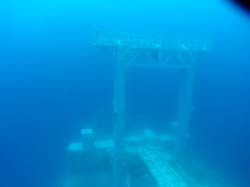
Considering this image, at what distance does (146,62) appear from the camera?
11.4 meters

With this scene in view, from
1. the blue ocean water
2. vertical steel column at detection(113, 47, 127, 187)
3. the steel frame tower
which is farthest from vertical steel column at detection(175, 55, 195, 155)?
the blue ocean water

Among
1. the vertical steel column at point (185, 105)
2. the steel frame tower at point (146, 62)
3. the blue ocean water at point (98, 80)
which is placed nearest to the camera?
the steel frame tower at point (146, 62)

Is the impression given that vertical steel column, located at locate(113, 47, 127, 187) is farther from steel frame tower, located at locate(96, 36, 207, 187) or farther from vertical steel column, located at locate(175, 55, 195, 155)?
vertical steel column, located at locate(175, 55, 195, 155)

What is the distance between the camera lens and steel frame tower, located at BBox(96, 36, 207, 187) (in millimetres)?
10133

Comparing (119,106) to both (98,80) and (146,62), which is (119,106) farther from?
(98,80)

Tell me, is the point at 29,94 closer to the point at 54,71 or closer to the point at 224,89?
the point at 54,71

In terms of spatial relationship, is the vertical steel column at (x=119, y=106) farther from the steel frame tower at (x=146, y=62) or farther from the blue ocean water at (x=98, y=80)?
the blue ocean water at (x=98, y=80)

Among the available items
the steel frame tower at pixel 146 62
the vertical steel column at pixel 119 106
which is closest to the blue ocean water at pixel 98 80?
the steel frame tower at pixel 146 62

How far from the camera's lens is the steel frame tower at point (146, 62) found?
33.2ft

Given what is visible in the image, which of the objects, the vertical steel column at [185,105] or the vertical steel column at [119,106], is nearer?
the vertical steel column at [119,106]

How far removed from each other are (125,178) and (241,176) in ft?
19.6

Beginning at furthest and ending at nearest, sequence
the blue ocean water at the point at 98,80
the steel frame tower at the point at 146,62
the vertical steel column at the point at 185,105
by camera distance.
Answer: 1. the blue ocean water at the point at 98,80
2. the vertical steel column at the point at 185,105
3. the steel frame tower at the point at 146,62

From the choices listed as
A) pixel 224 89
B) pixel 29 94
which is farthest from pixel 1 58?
pixel 224 89

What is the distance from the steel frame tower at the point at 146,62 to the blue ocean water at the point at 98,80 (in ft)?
16.8
